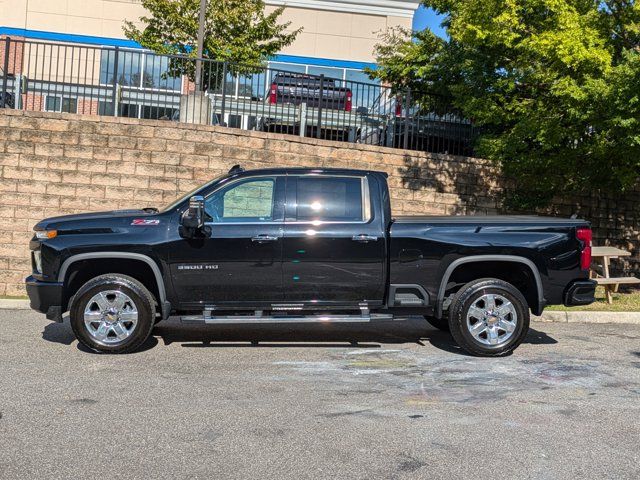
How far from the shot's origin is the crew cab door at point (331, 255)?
24.3 ft

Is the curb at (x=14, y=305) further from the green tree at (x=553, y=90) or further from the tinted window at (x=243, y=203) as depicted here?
the green tree at (x=553, y=90)

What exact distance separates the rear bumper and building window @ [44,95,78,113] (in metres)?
10.1

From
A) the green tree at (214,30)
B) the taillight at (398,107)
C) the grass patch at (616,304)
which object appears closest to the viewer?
the grass patch at (616,304)

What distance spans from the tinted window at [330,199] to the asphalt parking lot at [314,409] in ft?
4.88

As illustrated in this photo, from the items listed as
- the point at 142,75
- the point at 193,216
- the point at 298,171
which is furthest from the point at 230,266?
the point at 142,75

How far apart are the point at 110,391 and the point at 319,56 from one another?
86.6ft

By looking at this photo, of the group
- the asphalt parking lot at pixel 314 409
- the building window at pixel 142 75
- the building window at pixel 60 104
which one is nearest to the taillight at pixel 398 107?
the building window at pixel 142 75

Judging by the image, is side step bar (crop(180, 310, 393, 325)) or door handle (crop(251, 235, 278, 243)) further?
door handle (crop(251, 235, 278, 243))

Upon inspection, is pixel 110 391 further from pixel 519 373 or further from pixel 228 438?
pixel 519 373

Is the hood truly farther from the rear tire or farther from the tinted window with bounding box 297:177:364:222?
the rear tire

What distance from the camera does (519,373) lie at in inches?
266

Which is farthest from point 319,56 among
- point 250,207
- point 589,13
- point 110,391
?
point 110,391

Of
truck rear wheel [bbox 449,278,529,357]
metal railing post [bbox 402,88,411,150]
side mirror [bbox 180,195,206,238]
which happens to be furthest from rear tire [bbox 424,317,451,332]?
metal railing post [bbox 402,88,411,150]

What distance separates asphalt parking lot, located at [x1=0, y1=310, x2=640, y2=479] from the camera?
4199 mm
